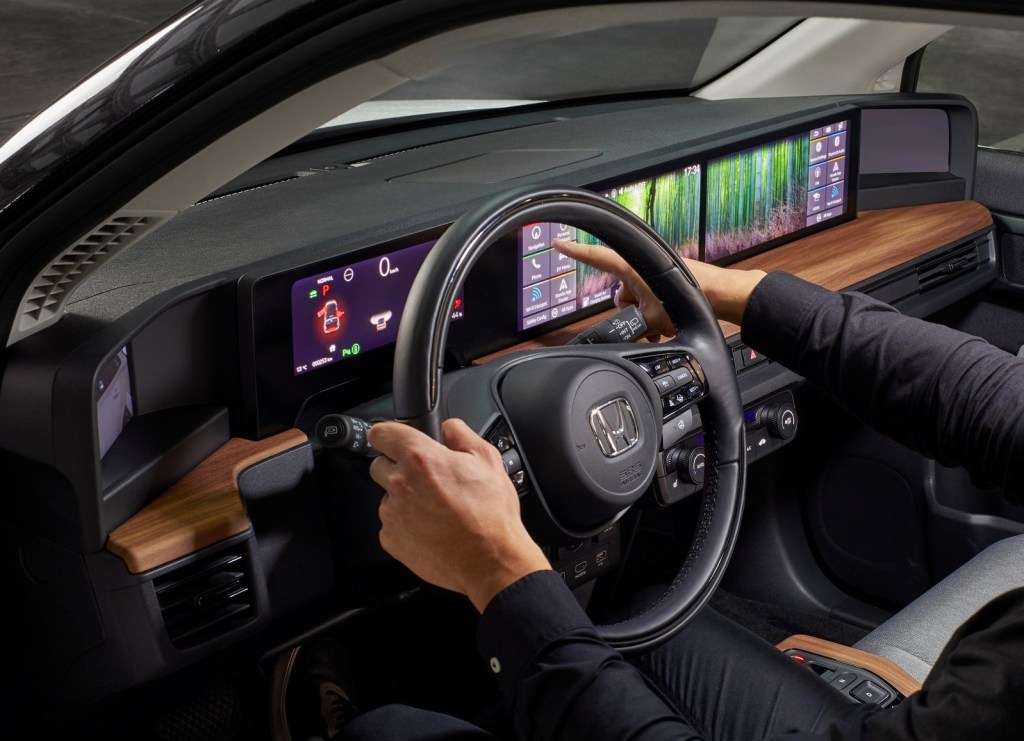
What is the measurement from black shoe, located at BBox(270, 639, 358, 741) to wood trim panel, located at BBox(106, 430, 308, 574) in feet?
2.26

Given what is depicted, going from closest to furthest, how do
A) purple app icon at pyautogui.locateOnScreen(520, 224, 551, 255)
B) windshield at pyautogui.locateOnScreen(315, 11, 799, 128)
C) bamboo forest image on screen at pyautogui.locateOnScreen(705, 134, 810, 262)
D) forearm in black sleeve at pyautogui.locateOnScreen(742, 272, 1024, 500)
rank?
forearm in black sleeve at pyautogui.locateOnScreen(742, 272, 1024, 500), purple app icon at pyautogui.locateOnScreen(520, 224, 551, 255), bamboo forest image on screen at pyautogui.locateOnScreen(705, 134, 810, 262), windshield at pyautogui.locateOnScreen(315, 11, 799, 128)

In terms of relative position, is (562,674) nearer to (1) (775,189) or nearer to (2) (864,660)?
(2) (864,660)

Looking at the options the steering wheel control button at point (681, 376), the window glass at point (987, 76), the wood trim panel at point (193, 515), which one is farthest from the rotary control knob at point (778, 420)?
the window glass at point (987, 76)

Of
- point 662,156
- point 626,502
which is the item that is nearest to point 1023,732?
point 626,502

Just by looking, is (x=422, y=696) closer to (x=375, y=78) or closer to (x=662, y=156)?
(x=662, y=156)

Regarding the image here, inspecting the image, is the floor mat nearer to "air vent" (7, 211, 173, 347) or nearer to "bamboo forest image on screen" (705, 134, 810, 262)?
"bamboo forest image on screen" (705, 134, 810, 262)

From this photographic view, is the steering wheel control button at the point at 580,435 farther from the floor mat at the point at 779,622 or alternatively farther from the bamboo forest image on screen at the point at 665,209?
the floor mat at the point at 779,622

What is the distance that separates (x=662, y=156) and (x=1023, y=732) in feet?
4.02

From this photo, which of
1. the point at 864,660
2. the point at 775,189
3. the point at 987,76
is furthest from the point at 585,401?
the point at 987,76

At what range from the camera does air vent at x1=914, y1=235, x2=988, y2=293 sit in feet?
7.89

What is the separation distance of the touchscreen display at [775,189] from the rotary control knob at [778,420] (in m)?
0.31

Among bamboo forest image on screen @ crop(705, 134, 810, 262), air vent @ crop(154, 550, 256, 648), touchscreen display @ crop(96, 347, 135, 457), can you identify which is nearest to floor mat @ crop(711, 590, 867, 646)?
bamboo forest image on screen @ crop(705, 134, 810, 262)

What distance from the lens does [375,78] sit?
0.88 meters

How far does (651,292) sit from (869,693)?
0.64 m
